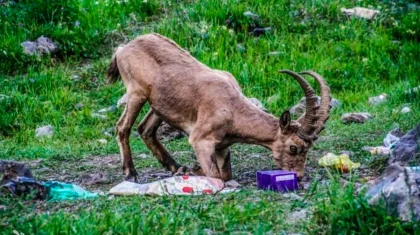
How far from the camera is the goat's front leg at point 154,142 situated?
8070 millimetres

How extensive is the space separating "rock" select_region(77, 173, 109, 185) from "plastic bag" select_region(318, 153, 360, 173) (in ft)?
6.80

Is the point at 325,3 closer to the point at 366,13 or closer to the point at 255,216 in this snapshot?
the point at 366,13

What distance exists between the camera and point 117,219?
471cm

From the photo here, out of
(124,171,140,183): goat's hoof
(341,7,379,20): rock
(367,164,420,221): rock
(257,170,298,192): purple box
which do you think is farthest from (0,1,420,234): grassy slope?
(367,164,420,221): rock

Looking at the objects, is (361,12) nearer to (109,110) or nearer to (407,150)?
(109,110)

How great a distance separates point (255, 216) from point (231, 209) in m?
0.16

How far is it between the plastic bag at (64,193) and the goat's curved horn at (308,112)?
197cm

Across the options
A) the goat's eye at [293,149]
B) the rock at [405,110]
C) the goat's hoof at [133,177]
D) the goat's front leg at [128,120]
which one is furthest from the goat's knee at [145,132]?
the rock at [405,110]

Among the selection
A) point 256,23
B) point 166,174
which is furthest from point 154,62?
point 256,23

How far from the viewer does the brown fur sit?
7309mm

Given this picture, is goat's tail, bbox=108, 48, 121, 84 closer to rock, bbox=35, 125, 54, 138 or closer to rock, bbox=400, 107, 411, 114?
rock, bbox=35, 125, 54, 138

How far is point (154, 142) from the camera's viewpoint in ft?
27.3

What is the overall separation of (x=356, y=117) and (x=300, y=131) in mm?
3240

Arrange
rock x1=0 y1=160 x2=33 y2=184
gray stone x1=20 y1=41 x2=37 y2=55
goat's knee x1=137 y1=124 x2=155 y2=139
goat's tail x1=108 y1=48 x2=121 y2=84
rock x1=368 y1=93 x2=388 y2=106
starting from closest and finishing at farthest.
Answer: rock x1=0 y1=160 x2=33 y2=184
goat's knee x1=137 y1=124 x2=155 y2=139
goat's tail x1=108 y1=48 x2=121 y2=84
rock x1=368 y1=93 x2=388 y2=106
gray stone x1=20 y1=41 x2=37 y2=55
